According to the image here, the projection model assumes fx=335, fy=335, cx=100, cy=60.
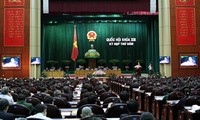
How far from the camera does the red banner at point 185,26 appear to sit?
102 feet

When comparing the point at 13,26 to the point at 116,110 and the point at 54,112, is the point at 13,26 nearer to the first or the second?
the point at 54,112

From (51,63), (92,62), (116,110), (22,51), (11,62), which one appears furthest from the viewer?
(51,63)

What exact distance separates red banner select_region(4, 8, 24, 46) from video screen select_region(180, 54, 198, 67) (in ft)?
49.2

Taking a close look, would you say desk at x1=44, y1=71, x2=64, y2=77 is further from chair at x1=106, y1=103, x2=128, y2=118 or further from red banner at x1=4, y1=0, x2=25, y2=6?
chair at x1=106, y1=103, x2=128, y2=118

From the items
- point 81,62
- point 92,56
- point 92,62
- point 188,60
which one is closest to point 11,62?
point 81,62

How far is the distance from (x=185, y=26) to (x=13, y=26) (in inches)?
631

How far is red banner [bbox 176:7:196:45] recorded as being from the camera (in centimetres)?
3119

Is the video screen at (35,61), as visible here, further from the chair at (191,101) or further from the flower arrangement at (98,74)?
the chair at (191,101)

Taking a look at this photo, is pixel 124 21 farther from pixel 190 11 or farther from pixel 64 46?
pixel 190 11

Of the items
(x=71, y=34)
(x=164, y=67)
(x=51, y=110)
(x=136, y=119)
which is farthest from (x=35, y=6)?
(x=136, y=119)

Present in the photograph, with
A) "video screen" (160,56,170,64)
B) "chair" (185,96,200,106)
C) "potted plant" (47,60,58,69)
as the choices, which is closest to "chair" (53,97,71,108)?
"chair" (185,96,200,106)

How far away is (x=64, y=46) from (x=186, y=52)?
1630 centimetres

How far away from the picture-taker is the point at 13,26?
31.1 meters

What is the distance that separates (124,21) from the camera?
4203 cm
